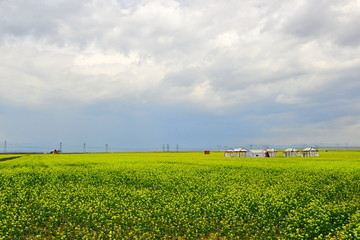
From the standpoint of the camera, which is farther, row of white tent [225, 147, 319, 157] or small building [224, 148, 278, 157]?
row of white tent [225, 147, 319, 157]

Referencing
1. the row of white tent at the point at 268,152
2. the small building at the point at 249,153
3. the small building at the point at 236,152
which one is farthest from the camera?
the small building at the point at 236,152

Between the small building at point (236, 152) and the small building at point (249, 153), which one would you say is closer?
the small building at point (249, 153)

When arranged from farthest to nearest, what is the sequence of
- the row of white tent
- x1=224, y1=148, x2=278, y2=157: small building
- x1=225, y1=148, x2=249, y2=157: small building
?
x1=225, y1=148, x2=249, y2=157: small building
the row of white tent
x1=224, y1=148, x2=278, y2=157: small building

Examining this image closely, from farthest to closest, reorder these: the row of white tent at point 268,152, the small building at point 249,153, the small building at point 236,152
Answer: the small building at point 236,152
the row of white tent at point 268,152
the small building at point 249,153

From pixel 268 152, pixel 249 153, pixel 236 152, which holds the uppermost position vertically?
pixel 236 152

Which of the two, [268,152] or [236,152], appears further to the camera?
[236,152]

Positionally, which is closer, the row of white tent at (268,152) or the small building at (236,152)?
the row of white tent at (268,152)

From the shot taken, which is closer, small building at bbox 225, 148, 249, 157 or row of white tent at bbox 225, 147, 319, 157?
row of white tent at bbox 225, 147, 319, 157

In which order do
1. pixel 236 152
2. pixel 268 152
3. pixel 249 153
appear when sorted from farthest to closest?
pixel 236 152 → pixel 249 153 → pixel 268 152

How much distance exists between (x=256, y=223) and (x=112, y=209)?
8869 millimetres

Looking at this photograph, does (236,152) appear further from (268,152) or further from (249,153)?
(268,152)

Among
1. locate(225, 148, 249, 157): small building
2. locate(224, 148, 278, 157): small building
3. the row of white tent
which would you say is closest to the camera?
locate(224, 148, 278, 157): small building

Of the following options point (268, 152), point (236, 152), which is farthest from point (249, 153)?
point (268, 152)

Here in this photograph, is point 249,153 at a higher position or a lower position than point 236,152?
lower
